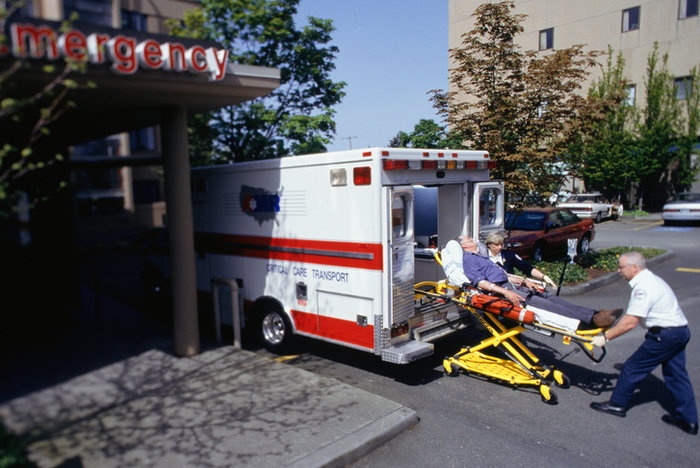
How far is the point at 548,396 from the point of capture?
564 centimetres

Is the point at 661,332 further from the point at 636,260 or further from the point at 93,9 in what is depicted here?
the point at 93,9

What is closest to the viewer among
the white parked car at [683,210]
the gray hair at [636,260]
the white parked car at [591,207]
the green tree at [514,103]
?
the gray hair at [636,260]

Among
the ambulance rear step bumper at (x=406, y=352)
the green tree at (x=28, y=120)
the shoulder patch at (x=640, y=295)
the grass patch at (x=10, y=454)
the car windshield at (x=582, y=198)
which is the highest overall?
the green tree at (x=28, y=120)

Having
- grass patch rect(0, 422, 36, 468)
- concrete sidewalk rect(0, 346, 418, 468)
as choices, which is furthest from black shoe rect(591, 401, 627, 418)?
grass patch rect(0, 422, 36, 468)

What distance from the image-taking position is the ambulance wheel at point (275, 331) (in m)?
7.23

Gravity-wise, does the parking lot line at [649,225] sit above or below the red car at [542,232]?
below

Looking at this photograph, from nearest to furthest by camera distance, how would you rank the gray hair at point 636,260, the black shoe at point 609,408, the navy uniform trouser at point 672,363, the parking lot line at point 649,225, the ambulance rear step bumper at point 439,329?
the navy uniform trouser at point 672,363 < the gray hair at point 636,260 < the black shoe at point 609,408 < the ambulance rear step bumper at point 439,329 < the parking lot line at point 649,225

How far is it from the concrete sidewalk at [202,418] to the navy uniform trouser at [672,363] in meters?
2.29

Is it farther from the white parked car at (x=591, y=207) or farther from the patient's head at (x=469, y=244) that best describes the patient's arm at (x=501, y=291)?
the white parked car at (x=591, y=207)

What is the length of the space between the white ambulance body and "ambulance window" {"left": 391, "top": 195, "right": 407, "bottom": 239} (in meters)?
0.01

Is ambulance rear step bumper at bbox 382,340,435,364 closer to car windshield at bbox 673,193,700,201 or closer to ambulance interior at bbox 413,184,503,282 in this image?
ambulance interior at bbox 413,184,503,282

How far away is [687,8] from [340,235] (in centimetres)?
2896

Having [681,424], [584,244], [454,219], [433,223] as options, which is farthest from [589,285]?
[681,424]

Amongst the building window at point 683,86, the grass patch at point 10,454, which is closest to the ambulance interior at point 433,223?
the grass patch at point 10,454
